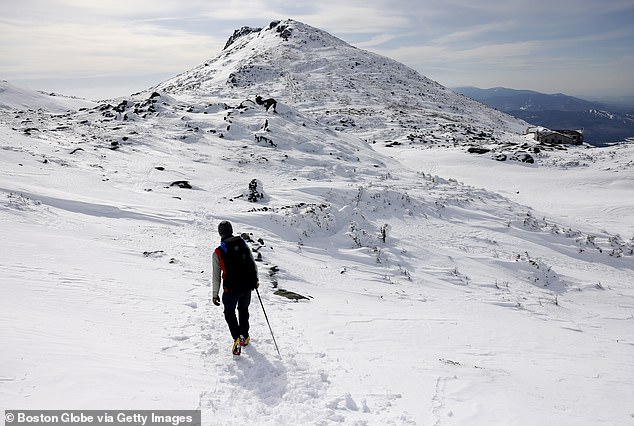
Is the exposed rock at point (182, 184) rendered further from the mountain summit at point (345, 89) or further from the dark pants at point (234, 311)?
the mountain summit at point (345, 89)

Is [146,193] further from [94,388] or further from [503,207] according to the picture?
[503,207]

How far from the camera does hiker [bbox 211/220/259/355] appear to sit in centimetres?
624

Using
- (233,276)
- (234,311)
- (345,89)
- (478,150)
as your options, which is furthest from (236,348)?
(345,89)

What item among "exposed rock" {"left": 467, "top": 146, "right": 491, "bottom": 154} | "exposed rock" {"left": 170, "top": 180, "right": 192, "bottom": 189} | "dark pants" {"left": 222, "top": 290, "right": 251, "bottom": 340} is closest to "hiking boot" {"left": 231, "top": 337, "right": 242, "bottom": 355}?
"dark pants" {"left": 222, "top": 290, "right": 251, "bottom": 340}

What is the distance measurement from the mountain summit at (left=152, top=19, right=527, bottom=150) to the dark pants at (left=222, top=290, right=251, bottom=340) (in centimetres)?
4105

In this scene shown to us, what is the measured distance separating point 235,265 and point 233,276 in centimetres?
18

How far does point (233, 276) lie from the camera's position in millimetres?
6254

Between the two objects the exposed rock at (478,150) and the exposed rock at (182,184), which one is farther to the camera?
the exposed rock at (478,150)

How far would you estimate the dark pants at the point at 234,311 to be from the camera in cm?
626

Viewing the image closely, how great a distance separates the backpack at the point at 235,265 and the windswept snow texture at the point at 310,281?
41.0 inches

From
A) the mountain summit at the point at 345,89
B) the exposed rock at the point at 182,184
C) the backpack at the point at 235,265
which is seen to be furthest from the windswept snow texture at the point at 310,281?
the mountain summit at the point at 345,89

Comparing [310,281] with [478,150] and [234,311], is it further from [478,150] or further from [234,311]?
[478,150]

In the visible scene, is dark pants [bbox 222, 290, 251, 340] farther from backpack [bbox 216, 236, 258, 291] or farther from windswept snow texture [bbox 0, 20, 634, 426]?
windswept snow texture [bbox 0, 20, 634, 426]

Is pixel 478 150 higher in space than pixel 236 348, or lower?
higher
